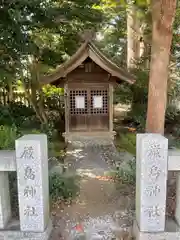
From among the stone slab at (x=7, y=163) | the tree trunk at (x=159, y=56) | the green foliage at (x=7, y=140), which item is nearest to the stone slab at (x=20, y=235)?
the stone slab at (x=7, y=163)

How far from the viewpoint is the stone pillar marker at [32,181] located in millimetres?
3678

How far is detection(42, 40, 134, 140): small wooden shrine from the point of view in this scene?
30.2ft

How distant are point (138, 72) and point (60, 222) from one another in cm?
770

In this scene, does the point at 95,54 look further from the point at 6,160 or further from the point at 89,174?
the point at 6,160

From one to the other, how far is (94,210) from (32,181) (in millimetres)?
1722

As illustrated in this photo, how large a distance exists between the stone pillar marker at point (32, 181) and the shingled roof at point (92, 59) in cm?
516

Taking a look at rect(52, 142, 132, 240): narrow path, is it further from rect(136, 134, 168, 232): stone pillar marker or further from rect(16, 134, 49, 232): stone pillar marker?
rect(136, 134, 168, 232): stone pillar marker

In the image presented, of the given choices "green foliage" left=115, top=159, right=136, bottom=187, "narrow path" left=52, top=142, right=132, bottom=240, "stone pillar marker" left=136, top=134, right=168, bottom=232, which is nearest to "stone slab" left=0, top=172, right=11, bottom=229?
"narrow path" left=52, top=142, right=132, bottom=240

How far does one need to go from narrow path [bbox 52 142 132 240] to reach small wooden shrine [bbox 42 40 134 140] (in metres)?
2.64

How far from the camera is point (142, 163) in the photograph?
3.68 meters

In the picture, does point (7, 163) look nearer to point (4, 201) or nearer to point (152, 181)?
point (4, 201)

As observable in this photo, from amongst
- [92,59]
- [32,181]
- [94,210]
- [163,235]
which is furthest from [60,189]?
[92,59]

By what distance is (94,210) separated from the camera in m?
5.01

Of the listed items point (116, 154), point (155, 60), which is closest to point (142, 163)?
point (155, 60)
